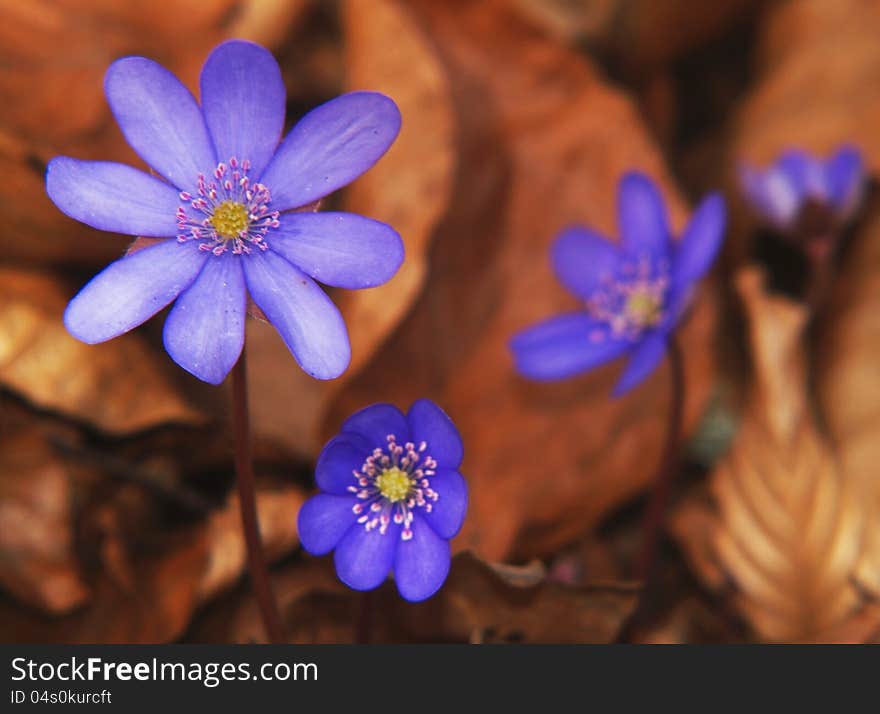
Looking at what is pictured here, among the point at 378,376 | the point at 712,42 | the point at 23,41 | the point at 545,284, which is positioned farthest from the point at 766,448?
the point at 23,41

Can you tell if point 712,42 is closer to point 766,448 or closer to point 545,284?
point 545,284

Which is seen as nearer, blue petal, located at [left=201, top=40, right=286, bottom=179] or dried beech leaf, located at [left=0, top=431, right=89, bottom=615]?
blue petal, located at [left=201, top=40, right=286, bottom=179]

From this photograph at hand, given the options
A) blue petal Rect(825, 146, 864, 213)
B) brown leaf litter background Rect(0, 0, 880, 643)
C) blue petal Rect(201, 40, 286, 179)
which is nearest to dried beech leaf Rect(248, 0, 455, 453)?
brown leaf litter background Rect(0, 0, 880, 643)

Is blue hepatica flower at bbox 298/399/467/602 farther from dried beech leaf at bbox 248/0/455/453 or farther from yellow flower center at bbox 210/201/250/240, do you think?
dried beech leaf at bbox 248/0/455/453

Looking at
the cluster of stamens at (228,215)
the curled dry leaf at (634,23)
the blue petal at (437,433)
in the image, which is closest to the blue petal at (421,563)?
the blue petal at (437,433)

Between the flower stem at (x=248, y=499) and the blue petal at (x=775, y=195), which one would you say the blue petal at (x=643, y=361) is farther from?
the flower stem at (x=248, y=499)

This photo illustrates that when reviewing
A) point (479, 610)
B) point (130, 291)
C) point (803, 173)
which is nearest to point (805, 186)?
point (803, 173)

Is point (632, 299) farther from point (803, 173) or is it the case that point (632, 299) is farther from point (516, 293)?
point (803, 173)
